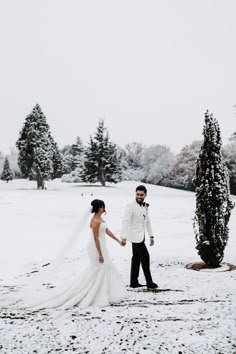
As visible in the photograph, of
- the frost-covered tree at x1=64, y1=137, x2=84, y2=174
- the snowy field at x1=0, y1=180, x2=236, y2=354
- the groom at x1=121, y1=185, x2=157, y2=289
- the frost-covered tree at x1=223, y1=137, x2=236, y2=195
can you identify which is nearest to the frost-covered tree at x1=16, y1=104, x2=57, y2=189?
the frost-covered tree at x1=223, y1=137, x2=236, y2=195

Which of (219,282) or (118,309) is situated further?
(219,282)

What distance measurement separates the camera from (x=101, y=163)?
58.0m

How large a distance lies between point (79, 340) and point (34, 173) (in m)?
47.5

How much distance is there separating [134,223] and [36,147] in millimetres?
44006

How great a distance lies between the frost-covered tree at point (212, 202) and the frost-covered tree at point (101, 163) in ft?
155

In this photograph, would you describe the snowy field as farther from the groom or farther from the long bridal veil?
the groom

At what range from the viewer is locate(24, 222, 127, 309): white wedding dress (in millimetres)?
6504

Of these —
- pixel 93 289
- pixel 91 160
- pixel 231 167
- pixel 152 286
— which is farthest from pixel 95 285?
pixel 91 160

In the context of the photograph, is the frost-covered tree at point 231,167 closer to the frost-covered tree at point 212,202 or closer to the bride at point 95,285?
the frost-covered tree at point 212,202

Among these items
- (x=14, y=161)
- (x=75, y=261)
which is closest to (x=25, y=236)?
(x=75, y=261)

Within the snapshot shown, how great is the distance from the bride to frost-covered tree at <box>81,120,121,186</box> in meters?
50.2

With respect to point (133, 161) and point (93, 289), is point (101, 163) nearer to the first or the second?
point (133, 161)

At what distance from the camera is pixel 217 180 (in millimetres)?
9773

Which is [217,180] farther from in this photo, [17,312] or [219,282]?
[17,312]
